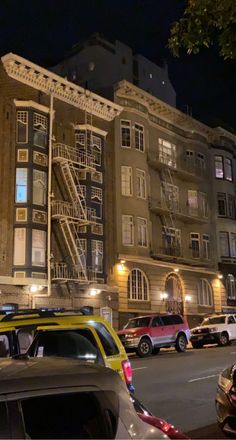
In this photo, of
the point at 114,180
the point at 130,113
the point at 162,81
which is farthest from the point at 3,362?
the point at 162,81

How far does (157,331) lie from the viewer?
2373cm

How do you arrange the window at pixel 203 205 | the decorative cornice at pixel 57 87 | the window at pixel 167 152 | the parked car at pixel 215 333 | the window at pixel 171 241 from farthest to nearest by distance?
the window at pixel 203 205, the window at pixel 167 152, the window at pixel 171 241, the parked car at pixel 215 333, the decorative cornice at pixel 57 87

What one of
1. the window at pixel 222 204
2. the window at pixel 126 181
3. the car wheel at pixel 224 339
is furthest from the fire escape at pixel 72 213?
the window at pixel 222 204

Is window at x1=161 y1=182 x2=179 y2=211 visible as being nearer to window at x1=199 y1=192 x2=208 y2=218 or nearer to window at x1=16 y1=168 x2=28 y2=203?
window at x1=199 y1=192 x2=208 y2=218

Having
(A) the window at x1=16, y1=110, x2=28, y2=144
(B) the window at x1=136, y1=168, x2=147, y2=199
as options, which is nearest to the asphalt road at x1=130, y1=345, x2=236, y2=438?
(A) the window at x1=16, y1=110, x2=28, y2=144

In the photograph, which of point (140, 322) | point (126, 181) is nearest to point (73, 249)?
point (140, 322)

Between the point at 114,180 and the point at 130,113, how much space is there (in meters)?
4.89

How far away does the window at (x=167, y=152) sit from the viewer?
37.3m

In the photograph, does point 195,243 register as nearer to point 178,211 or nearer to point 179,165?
point 178,211

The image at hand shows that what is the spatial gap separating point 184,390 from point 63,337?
626 cm

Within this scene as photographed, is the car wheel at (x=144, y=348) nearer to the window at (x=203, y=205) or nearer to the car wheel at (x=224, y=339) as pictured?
the car wheel at (x=224, y=339)

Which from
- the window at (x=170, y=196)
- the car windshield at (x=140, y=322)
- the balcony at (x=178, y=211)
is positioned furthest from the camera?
the window at (x=170, y=196)

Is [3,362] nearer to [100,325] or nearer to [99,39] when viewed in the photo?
[100,325]

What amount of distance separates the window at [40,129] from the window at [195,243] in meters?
15.2
